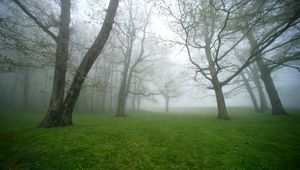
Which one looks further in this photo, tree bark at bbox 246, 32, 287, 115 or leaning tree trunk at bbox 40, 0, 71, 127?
tree bark at bbox 246, 32, 287, 115

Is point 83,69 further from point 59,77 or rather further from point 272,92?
point 272,92

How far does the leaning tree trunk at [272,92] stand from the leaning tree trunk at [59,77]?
735 inches

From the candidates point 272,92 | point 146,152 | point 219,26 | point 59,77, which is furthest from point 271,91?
point 59,77

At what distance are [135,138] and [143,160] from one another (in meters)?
2.07

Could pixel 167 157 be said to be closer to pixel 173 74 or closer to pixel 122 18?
pixel 122 18

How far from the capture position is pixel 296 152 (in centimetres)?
514

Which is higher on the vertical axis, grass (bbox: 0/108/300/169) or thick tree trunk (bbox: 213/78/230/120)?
thick tree trunk (bbox: 213/78/230/120)

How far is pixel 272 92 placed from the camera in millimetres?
15508

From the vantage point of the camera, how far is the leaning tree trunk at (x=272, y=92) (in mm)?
14986

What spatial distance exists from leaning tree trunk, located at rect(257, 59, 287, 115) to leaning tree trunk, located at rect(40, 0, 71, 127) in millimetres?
18665

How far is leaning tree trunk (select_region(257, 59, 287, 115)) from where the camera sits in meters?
15.0

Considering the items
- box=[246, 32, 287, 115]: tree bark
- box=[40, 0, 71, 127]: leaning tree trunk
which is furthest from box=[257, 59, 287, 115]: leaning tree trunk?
box=[40, 0, 71, 127]: leaning tree trunk

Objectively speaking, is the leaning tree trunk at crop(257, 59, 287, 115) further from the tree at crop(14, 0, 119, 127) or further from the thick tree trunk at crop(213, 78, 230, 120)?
the tree at crop(14, 0, 119, 127)

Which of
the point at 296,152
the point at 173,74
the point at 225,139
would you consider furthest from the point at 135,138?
the point at 173,74
